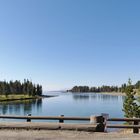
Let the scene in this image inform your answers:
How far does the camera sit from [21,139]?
1280cm

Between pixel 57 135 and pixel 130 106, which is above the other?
pixel 57 135

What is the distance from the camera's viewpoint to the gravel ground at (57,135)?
1298 cm

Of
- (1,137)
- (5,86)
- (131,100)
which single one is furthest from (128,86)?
(5,86)

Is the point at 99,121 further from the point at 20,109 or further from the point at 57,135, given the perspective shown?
the point at 20,109

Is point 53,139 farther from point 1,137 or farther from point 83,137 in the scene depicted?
point 1,137

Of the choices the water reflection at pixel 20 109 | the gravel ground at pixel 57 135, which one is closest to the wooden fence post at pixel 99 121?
the gravel ground at pixel 57 135

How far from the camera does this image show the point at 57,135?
1370 centimetres

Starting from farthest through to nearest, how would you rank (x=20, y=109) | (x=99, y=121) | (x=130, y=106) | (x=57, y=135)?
(x=20, y=109)
(x=130, y=106)
(x=99, y=121)
(x=57, y=135)

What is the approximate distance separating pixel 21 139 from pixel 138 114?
33958mm

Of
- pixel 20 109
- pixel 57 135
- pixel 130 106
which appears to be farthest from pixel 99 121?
pixel 20 109

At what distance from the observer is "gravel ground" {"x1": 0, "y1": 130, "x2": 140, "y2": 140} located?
1298 cm

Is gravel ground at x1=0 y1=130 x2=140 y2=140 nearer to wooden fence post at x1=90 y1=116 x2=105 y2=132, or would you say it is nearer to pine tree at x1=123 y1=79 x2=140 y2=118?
wooden fence post at x1=90 y1=116 x2=105 y2=132

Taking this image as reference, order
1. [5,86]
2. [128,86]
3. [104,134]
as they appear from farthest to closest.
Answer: [5,86] → [128,86] → [104,134]

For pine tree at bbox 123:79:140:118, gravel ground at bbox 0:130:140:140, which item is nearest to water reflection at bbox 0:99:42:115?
pine tree at bbox 123:79:140:118
